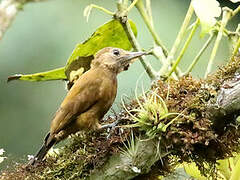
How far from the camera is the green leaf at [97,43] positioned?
1.46 meters

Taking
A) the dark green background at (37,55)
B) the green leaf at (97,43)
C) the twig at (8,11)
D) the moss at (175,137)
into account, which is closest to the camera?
the moss at (175,137)

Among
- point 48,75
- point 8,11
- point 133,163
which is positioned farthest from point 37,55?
point 133,163

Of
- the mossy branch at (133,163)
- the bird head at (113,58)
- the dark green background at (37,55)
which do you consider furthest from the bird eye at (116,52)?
the dark green background at (37,55)

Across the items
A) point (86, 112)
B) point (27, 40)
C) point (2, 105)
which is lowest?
point (86, 112)

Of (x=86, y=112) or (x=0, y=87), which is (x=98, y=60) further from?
(x=0, y=87)

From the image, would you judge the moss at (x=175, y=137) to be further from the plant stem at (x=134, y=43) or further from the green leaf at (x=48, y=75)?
the green leaf at (x=48, y=75)

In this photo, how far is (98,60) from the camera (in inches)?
56.6

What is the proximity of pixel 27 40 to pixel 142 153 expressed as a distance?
8.53 feet

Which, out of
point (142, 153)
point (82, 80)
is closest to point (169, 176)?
point (142, 153)

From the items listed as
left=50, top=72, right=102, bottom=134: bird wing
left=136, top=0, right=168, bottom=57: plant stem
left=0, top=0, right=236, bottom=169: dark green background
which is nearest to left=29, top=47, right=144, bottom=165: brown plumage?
left=50, top=72, right=102, bottom=134: bird wing

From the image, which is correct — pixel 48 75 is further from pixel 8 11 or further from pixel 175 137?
pixel 8 11

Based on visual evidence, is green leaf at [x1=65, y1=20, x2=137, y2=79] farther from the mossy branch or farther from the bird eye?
the mossy branch

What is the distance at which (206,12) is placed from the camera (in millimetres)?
1234

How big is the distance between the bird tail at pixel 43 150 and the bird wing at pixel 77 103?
0.02m
